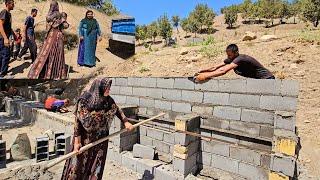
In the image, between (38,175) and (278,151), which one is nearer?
(278,151)

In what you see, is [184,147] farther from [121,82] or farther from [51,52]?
[51,52]

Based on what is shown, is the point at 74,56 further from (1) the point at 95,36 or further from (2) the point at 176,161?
(2) the point at 176,161

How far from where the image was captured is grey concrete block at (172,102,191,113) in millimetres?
5637

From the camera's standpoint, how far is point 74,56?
14.8 metres

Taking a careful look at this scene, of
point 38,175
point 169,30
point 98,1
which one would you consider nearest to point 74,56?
point 38,175

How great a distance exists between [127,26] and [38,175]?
965 centimetres

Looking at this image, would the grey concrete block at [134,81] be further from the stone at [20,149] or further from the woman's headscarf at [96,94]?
the stone at [20,149]

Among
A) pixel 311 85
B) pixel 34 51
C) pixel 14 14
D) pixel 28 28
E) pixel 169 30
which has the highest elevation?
pixel 169 30

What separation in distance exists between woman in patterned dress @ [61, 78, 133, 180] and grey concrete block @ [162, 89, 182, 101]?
149cm

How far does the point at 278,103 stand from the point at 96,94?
2.69 meters

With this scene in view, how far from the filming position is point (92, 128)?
14.3ft

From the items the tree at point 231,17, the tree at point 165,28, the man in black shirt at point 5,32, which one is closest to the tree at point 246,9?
the tree at point 231,17

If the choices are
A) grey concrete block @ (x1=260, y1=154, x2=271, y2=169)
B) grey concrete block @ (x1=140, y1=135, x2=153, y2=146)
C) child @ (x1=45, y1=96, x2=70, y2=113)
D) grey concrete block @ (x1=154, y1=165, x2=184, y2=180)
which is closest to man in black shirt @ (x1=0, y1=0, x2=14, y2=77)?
child @ (x1=45, y1=96, x2=70, y2=113)

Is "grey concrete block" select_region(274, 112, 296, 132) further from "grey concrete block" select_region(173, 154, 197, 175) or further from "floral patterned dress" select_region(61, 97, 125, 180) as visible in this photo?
"floral patterned dress" select_region(61, 97, 125, 180)
